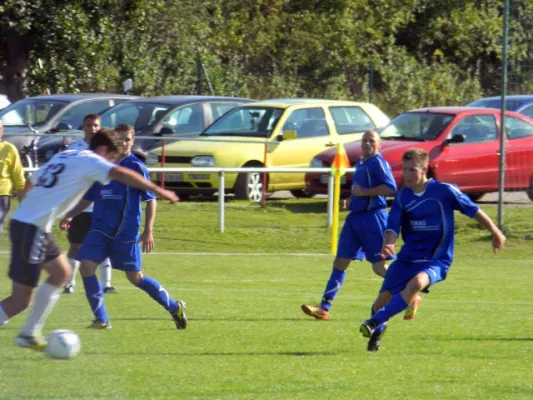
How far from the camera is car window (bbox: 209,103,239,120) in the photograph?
2253 cm

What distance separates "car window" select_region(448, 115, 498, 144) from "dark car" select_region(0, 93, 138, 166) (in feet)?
20.9

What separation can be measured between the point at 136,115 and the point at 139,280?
1197cm

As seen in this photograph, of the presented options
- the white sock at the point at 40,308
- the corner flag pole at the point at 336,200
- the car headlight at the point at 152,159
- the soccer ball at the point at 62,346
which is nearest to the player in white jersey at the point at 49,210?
the white sock at the point at 40,308

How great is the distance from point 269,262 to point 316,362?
24.6 ft

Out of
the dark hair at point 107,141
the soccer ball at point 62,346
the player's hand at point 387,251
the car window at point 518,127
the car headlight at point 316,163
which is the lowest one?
the car headlight at point 316,163

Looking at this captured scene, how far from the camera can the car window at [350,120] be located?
22.0 meters

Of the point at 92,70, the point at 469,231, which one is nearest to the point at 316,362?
the point at 469,231

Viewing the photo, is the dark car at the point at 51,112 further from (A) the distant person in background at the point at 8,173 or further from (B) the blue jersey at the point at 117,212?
(B) the blue jersey at the point at 117,212

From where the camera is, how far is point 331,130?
21.8 m

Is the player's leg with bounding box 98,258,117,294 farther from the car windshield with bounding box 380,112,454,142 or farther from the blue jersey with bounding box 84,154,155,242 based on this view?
the car windshield with bounding box 380,112,454,142

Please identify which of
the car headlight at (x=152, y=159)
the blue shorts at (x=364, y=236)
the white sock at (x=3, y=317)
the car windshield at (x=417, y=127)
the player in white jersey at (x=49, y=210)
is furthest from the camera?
the car windshield at (x=417, y=127)

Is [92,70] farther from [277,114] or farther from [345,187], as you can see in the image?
[345,187]

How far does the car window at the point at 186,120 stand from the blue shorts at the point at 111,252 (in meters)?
11.3

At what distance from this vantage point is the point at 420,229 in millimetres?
9086
